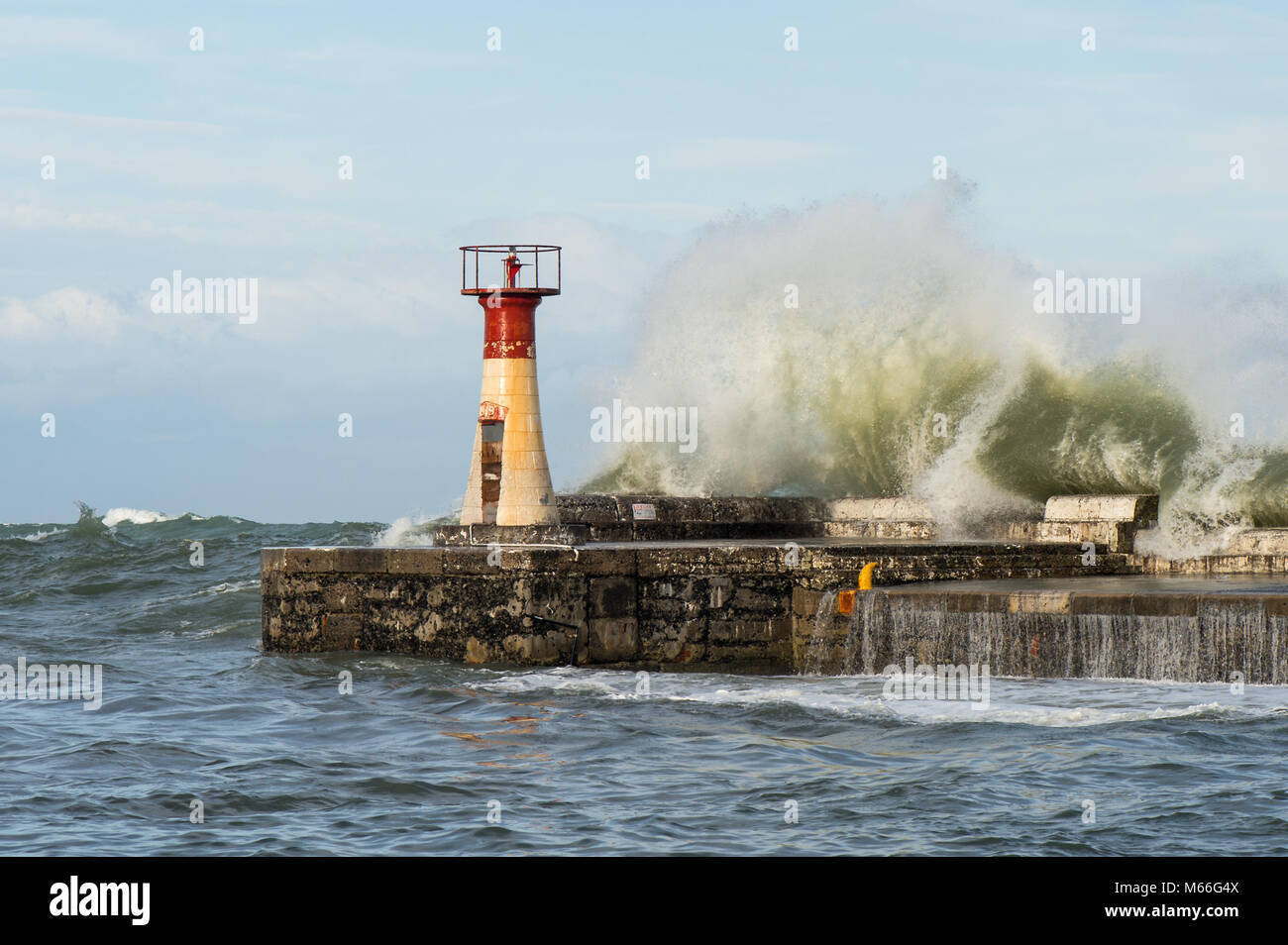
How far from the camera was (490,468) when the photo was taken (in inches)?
541

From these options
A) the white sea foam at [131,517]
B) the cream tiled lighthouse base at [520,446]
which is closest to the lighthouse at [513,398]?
the cream tiled lighthouse base at [520,446]

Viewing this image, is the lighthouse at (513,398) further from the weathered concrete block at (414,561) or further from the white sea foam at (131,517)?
the white sea foam at (131,517)

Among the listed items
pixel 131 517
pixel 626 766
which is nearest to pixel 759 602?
pixel 626 766

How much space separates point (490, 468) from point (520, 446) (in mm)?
426

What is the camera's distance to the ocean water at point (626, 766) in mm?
6336

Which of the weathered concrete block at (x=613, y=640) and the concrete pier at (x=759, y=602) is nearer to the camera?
the concrete pier at (x=759, y=602)

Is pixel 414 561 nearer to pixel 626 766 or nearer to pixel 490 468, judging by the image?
pixel 490 468

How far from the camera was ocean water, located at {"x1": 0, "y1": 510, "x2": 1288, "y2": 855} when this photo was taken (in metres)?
6.34

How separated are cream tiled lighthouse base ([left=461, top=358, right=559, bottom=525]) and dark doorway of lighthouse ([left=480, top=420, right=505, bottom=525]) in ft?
0.41

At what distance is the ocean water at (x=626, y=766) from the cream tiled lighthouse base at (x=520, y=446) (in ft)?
6.83

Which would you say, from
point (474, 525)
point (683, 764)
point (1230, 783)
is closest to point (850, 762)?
point (683, 764)

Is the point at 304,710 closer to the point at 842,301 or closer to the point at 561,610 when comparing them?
the point at 561,610

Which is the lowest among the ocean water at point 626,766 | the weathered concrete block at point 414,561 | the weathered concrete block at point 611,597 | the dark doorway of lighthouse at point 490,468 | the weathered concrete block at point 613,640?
the ocean water at point 626,766

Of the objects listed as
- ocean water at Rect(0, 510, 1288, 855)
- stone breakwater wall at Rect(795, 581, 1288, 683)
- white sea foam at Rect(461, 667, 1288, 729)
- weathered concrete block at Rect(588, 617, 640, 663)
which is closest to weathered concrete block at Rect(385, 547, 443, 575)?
ocean water at Rect(0, 510, 1288, 855)
